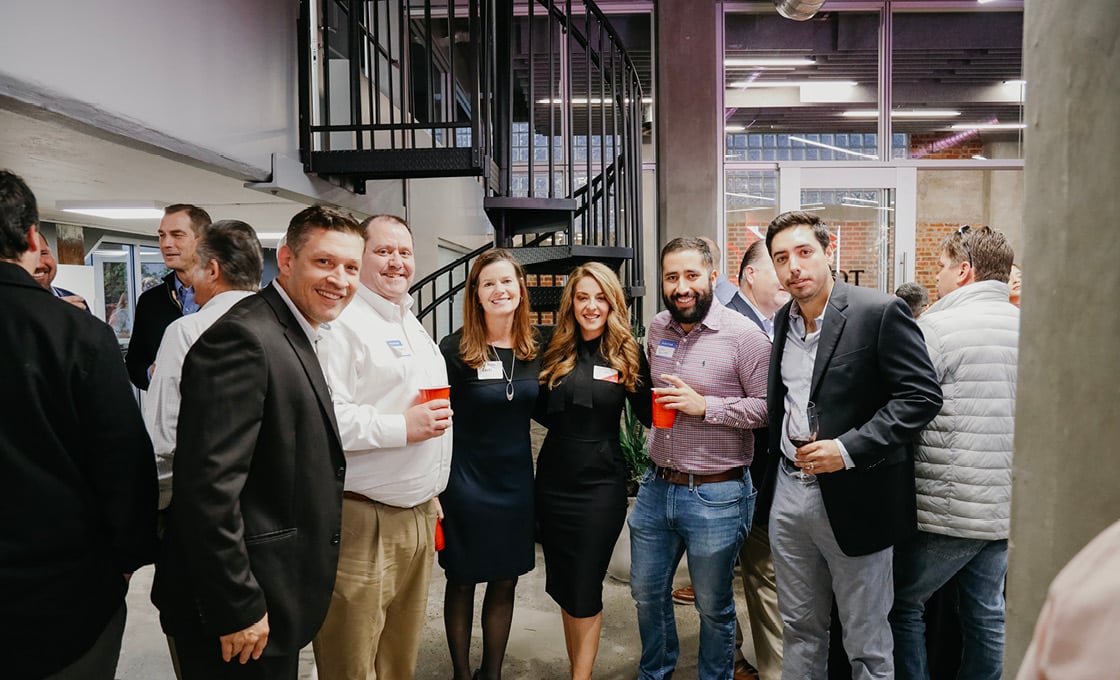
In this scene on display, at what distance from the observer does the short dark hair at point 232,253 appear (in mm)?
2309

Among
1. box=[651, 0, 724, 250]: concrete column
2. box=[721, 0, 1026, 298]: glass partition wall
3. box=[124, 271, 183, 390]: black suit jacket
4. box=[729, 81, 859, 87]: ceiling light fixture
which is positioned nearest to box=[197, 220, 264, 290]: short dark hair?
box=[124, 271, 183, 390]: black suit jacket

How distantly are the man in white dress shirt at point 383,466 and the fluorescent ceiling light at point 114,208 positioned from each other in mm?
2224

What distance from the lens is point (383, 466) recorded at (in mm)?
1997

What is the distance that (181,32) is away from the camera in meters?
2.55

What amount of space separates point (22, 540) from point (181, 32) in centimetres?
201

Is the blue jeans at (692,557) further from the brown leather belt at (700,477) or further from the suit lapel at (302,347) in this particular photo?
the suit lapel at (302,347)

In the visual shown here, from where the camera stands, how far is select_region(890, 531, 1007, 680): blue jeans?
206 cm

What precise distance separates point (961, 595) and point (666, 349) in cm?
124

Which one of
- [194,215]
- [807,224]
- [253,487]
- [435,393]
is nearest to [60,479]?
[253,487]

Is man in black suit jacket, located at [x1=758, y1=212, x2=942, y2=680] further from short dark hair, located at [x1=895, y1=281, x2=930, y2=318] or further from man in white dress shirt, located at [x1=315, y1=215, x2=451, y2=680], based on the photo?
short dark hair, located at [x1=895, y1=281, x2=930, y2=318]

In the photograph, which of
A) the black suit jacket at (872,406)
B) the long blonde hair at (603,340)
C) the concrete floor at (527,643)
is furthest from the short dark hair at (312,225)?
the concrete floor at (527,643)

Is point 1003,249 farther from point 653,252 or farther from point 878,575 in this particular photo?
point 653,252

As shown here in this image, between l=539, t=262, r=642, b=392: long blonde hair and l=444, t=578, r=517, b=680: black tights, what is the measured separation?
823mm

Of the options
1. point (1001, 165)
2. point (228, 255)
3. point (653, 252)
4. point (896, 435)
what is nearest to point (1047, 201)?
point (896, 435)
